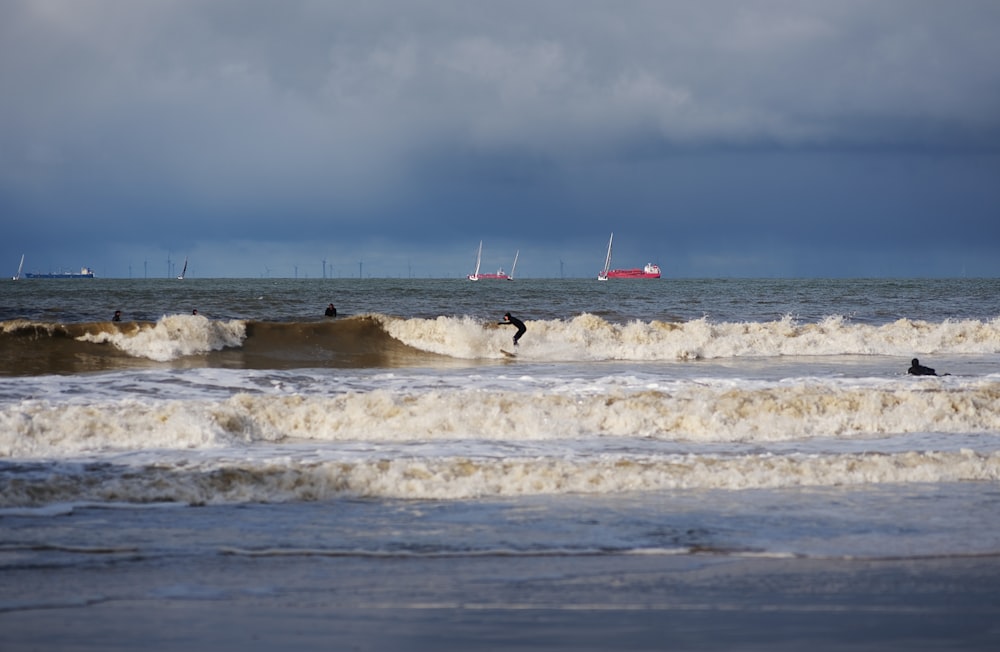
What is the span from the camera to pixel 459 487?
10.3m

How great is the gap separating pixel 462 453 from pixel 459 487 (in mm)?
2228

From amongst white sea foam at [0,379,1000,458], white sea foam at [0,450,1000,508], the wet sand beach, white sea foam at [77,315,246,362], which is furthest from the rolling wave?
the wet sand beach

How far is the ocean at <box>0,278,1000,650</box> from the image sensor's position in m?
6.82

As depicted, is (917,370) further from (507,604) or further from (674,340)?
(507,604)

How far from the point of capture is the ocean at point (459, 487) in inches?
268

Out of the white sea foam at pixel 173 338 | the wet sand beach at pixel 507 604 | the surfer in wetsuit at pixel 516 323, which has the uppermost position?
the surfer in wetsuit at pixel 516 323

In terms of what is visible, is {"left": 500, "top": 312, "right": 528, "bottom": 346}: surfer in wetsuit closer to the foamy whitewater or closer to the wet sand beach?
the foamy whitewater

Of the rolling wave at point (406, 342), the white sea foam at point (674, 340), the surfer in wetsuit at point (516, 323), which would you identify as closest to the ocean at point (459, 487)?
the rolling wave at point (406, 342)

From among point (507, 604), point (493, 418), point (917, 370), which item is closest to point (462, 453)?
point (493, 418)

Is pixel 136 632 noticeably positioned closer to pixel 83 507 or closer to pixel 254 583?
pixel 254 583

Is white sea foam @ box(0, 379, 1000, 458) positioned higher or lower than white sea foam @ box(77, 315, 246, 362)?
lower

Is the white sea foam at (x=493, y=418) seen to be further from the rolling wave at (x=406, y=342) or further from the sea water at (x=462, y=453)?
the rolling wave at (x=406, y=342)

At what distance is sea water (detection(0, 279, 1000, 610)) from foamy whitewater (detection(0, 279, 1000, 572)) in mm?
42

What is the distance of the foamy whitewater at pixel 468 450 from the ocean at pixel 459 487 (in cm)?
5
